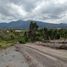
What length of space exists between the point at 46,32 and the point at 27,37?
14967 mm

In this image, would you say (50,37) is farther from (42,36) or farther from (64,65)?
(64,65)

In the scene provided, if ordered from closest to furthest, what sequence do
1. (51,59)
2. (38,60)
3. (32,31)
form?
(51,59) < (38,60) < (32,31)

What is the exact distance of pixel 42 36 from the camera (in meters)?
135

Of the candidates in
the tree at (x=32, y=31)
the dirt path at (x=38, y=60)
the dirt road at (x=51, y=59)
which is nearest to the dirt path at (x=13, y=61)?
the dirt path at (x=38, y=60)

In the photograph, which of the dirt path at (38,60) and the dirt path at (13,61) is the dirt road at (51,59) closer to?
the dirt path at (38,60)

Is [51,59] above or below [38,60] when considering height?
above

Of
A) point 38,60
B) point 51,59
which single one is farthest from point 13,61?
point 51,59

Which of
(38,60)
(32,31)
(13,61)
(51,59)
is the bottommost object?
(13,61)

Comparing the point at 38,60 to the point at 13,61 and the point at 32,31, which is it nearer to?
the point at 13,61

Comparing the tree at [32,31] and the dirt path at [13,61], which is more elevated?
the tree at [32,31]

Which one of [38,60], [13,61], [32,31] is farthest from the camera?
[32,31]

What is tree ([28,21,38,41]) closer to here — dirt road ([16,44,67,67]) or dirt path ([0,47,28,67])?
dirt path ([0,47,28,67])

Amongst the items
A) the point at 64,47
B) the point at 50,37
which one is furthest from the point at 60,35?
the point at 64,47

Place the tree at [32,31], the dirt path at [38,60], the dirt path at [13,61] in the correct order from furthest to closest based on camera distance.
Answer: the tree at [32,31]
the dirt path at [13,61]
the dirt path at [38,60]
